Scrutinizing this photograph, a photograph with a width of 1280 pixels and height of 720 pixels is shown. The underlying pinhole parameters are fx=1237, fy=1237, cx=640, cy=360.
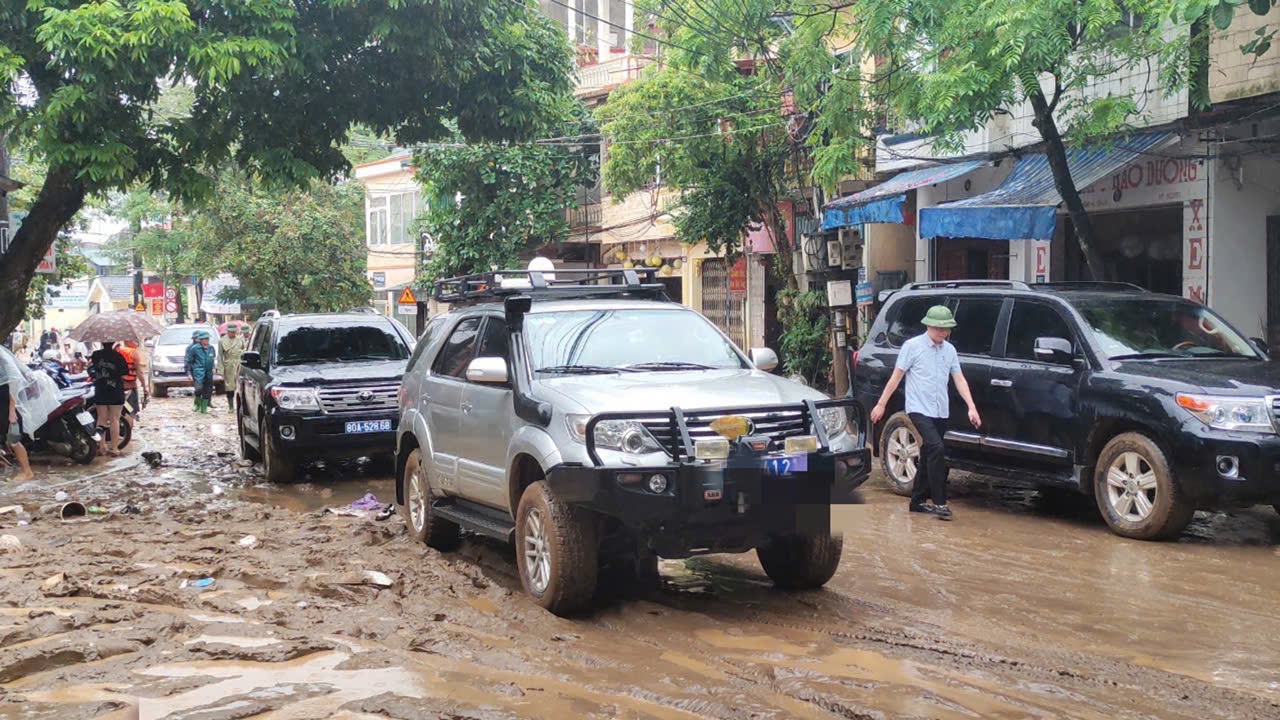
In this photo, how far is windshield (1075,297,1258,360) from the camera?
966 cm

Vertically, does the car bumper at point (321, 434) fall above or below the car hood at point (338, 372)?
below

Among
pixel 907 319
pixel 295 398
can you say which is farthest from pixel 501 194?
pixel 907 319

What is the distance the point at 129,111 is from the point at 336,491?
448 centimetres

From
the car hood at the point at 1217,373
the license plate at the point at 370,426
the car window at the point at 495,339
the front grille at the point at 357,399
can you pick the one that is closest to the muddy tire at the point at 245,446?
the front grille at the point at 357,399

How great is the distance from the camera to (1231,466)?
8.41 metres

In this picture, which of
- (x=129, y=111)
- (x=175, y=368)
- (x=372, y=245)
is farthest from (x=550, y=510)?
(x=372, y=245)

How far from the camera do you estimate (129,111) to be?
12.8 m

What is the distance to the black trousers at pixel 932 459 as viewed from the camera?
33.1 feet

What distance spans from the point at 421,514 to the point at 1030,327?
17.3 feet

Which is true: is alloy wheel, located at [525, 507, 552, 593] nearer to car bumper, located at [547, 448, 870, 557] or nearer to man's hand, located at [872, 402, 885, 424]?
car bumper, located at [547, 448, 870, 557]

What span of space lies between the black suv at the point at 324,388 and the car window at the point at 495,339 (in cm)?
492

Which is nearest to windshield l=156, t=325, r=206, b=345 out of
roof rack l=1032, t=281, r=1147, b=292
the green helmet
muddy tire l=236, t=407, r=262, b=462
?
muddy tire l=236, t=407, r=262, b=462

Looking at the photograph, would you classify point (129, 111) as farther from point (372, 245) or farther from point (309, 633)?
point (372, 245)

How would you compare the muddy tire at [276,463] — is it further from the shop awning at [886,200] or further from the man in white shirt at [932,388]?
the shop awning at [886,200]
